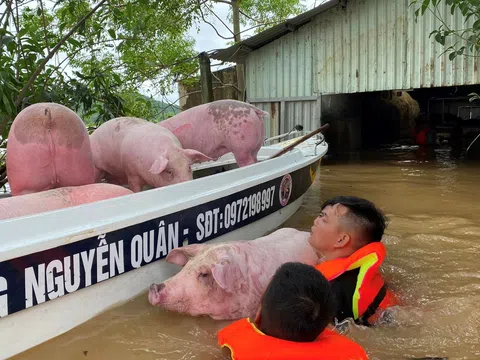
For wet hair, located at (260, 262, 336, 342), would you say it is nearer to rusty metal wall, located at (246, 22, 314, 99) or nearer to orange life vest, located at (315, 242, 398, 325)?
orange life vest, located at (315, 242, 398, 325)

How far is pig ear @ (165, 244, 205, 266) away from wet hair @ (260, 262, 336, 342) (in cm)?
118

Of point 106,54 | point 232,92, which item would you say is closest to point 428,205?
point 232,92

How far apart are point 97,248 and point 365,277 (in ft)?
4.98

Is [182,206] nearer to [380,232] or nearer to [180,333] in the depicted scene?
[180,333]

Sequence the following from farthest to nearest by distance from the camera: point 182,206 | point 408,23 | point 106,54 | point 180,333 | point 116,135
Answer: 1. point 106,54
2. point 408,23
3. point 116,135
4. point 182,206
5. point 180,333

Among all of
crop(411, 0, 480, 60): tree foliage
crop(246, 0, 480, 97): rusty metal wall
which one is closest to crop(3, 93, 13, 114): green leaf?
crop(411, 0, 480, 60): tree foliage

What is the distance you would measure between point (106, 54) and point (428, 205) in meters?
11.0

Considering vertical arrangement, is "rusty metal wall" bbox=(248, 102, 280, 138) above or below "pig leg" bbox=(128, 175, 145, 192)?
above

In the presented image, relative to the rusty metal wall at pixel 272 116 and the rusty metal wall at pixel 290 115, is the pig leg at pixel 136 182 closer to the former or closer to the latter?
the rusty metal wall at pixel 290 115

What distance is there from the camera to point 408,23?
987 centimetres

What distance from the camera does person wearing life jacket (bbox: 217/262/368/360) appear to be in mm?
1999

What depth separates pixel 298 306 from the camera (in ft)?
6.57

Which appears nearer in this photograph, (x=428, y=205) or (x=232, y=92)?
(x=428, y=205)

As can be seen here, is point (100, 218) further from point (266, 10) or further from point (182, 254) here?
point (266, 10)
